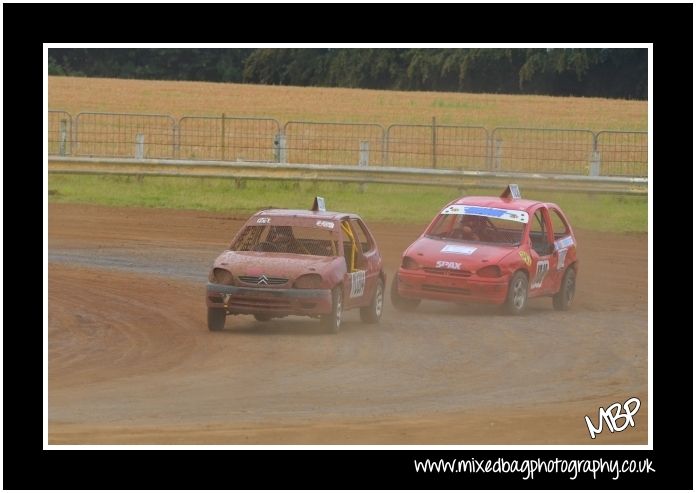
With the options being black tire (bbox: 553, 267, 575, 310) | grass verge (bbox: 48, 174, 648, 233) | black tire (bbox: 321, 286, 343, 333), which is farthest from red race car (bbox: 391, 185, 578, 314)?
grass verge (bbox: 48, 174, 648, 233)

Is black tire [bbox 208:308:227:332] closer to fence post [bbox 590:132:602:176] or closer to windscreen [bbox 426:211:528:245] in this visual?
windscreen [bbox 426:211:528:245]

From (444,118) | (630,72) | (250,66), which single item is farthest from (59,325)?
(250,66)

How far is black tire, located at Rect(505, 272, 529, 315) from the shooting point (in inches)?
659

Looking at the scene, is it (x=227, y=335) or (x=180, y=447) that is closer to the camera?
(x=180, y=447)

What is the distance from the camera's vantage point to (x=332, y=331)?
49.4 feet

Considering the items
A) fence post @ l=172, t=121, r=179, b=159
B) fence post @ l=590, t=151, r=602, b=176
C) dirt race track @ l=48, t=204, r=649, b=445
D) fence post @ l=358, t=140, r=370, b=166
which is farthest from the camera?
fence post @ l=172, t=121, r=179, b=159

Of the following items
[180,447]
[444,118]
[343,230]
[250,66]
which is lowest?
[180,447]

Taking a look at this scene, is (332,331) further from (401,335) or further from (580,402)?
(580,402)

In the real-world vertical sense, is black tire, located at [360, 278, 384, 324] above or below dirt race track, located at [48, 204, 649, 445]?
above

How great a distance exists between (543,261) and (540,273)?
190 millimetres

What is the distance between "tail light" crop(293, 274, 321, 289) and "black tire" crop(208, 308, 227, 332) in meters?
0.94

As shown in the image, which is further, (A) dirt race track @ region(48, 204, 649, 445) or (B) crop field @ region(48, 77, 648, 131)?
(B) crop field @ region(48, 77, 648, 131)

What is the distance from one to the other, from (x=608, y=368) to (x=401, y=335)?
8.83 ft

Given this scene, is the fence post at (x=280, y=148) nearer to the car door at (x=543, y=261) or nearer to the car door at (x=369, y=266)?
the car door at (x=543, y=261)
